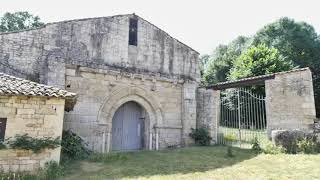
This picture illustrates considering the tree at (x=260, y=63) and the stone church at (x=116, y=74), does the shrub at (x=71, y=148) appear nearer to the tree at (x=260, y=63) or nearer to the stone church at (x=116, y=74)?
the stone church at (x=116, y=74)

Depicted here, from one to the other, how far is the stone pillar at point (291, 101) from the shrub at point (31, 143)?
25.5ft

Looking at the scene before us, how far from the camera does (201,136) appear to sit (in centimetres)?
1269

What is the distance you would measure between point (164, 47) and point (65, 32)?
168 inches

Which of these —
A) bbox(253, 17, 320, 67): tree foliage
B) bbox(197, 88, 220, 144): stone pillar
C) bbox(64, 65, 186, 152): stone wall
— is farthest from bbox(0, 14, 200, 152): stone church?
bbox(253, 17, 320, 67): tree foliage

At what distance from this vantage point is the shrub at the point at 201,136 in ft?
41.6

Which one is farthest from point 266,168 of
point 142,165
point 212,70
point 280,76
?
point 212,70

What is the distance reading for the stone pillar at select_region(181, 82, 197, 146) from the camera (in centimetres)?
1281

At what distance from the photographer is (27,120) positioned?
764 cm

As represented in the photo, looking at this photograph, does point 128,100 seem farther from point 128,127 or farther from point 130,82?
point 128,127

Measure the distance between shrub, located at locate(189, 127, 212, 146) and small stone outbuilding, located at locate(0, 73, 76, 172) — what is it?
246 inches

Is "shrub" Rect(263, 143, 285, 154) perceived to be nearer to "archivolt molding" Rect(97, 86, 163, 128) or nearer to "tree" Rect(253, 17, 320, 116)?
"archivolt molding" Rect(97, 86, 163, 128)

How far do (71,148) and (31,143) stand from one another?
1.88 m

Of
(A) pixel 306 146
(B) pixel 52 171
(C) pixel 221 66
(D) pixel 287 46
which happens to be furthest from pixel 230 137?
(C) pixel 221 66

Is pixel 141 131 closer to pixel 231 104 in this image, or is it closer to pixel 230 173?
pixel 231 104
